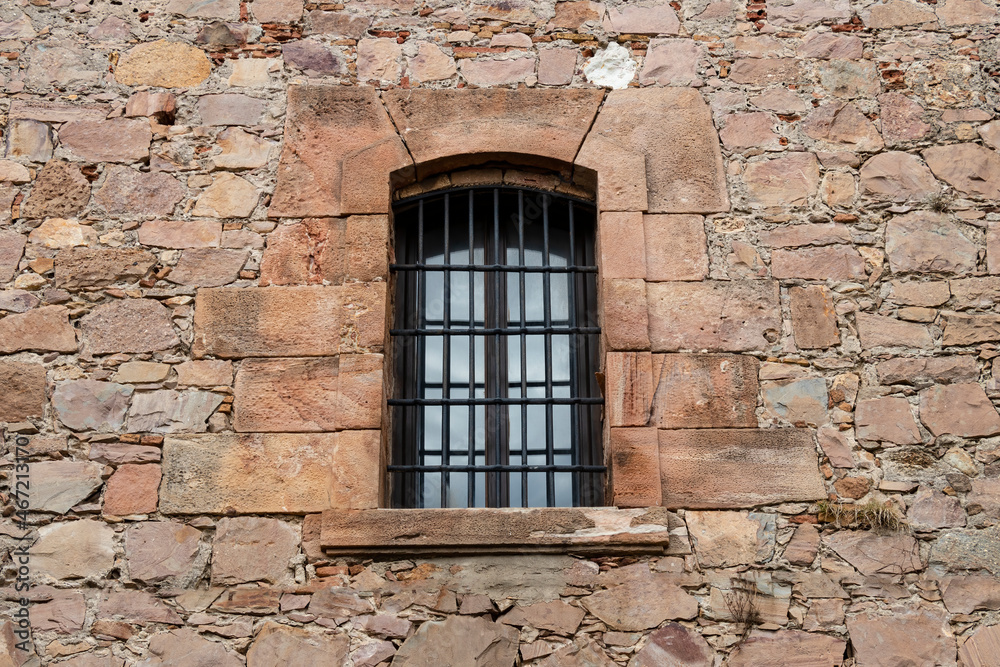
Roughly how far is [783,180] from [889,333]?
0.81m

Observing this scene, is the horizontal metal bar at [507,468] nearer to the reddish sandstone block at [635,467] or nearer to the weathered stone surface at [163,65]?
the reddish sandstone block at [635,467]

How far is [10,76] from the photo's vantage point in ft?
15.6

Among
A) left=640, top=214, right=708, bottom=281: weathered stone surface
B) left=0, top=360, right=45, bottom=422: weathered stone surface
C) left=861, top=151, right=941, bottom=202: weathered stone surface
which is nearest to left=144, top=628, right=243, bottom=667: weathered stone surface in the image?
left=0, top=360, right=45, bottom=422: weathered stone surface

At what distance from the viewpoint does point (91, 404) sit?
4.21 metres

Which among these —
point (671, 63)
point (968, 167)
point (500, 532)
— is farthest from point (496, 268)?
point (968, 167)

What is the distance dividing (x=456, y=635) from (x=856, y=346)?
1980 millimetres

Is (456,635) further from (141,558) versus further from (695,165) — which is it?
(695,165)

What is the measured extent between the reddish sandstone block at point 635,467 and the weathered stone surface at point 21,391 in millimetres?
2308

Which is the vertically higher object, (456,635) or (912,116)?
(912,116)

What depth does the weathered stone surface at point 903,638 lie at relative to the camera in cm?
384

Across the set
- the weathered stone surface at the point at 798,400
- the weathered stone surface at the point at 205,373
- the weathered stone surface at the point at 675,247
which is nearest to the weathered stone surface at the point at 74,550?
the weathered stone surface at the point at 205,373

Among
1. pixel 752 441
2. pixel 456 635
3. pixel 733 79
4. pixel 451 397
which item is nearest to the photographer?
pixel 456 635

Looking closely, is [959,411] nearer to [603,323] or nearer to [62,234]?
[603,323]

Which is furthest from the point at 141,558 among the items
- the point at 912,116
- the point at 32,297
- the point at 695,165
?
the point at 912,116
